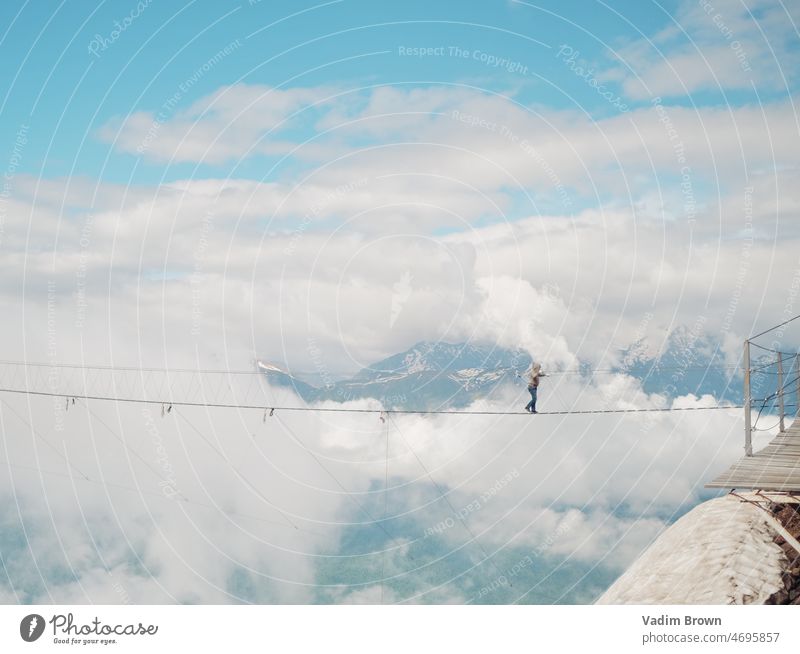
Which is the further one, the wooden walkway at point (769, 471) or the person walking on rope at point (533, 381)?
the person walking on rope at point (533, 381)

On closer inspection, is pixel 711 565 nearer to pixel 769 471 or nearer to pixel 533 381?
pixel 769 471

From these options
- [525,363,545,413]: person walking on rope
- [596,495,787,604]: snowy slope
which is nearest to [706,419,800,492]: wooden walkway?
[596,495,787,604]: snowy slope

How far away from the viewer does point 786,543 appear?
33656 mm

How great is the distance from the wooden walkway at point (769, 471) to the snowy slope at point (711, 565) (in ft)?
6.20

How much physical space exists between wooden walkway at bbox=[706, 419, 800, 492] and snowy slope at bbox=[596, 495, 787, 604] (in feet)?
6.20

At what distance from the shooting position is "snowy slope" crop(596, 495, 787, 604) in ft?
102

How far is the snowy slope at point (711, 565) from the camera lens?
102 ft

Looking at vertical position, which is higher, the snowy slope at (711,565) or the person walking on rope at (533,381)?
the person walking on rope at (533,381)

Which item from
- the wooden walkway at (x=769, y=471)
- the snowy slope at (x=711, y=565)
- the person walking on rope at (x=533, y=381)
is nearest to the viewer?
the snowy slope at (x=711, y=565)

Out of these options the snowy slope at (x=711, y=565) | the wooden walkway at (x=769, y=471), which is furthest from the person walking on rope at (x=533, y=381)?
the snowy slope at (x=711, y=565)

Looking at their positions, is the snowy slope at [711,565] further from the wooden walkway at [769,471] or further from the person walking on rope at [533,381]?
the person walking on rope at [533,381]
